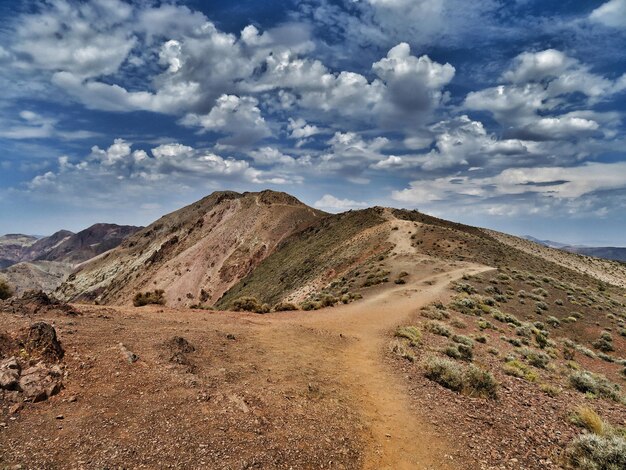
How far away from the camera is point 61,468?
6.46 m

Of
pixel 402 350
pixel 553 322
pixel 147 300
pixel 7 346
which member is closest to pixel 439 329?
pixel 402 350

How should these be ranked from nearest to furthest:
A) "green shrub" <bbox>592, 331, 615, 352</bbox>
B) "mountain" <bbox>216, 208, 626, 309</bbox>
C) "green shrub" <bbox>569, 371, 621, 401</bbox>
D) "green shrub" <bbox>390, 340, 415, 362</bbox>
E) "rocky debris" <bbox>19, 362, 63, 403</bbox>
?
"rocky debris" <bbox>19, 362, 63, 403</bbox>, "green shrub" <bbox>569, 371, 621, 401</bbox>, "green shrub" <bbox>390, 340, 415, 362</bbox>, "green shrub" <bbox>592, 331, 615, 352</bbox>, "mountain" <bbox>216, 208, 626, 309</bbox>

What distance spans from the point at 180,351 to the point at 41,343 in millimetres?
4070

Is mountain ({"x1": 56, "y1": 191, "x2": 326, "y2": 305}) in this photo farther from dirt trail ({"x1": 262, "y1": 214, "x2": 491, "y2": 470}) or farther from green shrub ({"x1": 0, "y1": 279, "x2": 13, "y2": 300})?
green shrub ({"x1": 0, "y1": 279, "x2": 13, "y2": 300})

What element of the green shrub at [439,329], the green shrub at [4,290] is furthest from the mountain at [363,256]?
the green shrub at [4,290]

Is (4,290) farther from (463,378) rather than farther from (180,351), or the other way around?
(463,378)

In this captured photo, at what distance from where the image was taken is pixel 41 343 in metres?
10.2

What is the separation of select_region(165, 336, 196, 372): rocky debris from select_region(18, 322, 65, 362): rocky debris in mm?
3175

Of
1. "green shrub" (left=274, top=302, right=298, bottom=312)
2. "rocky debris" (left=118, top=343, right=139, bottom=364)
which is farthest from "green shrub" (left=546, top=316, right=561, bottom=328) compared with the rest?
"rocky debris" (left=118, top=343, right=139, bottom=364)

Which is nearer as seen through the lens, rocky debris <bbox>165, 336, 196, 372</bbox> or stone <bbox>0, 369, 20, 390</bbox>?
stone <bbox>0, 369, 20, 390</bbox>

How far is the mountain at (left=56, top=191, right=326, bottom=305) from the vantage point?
278 feet

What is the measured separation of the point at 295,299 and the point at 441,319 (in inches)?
807

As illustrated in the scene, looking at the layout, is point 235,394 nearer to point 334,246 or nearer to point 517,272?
point 517,272

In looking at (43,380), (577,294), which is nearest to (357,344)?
(43,380)
